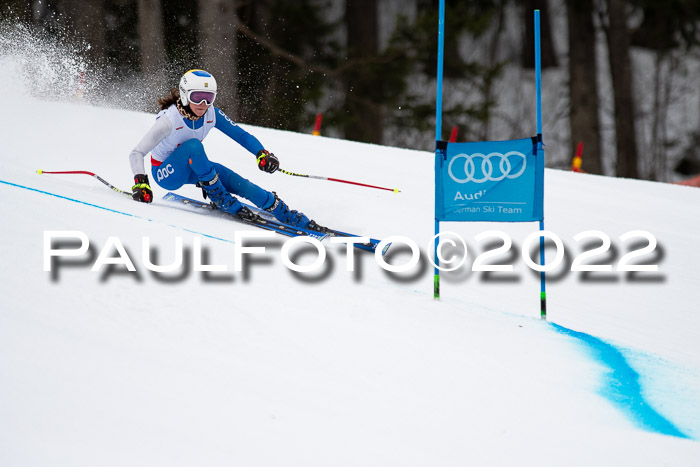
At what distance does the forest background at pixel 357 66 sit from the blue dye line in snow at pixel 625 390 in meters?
9.16

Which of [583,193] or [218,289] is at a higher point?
[583,193]

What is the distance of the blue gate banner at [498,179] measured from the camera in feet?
13.2

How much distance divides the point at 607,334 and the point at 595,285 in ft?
3.38

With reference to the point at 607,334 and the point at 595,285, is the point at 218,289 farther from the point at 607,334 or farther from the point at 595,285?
the point at 595,285

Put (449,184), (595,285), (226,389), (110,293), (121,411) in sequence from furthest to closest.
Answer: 1. (595,285)
2. (449,184)
3. (110,293)
4. (226,389)
5. (121,411)

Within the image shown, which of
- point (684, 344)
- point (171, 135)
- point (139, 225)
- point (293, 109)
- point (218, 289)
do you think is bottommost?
point (684, 344)

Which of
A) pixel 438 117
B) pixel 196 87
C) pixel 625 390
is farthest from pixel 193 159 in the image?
pixel 625 390

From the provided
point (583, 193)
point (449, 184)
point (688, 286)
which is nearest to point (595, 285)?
point (688, 286)

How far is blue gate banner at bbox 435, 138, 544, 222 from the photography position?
4016 millimetres

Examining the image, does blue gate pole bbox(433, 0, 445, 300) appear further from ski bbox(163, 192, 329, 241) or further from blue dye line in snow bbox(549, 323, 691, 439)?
ski bbox(163, 192, 329, 241)

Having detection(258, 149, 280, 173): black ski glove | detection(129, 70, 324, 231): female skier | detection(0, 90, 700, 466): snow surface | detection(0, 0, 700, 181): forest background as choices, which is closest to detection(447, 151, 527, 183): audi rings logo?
detection(0, 90, 700, 466): snow surface

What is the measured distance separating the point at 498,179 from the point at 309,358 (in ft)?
5.18

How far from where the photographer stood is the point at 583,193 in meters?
7.61

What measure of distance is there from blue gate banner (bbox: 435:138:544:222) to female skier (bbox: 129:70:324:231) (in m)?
1.62
